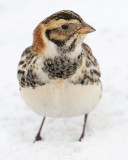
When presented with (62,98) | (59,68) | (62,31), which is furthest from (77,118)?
(62,31)

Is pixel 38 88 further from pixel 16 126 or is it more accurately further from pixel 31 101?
pixel 16 126

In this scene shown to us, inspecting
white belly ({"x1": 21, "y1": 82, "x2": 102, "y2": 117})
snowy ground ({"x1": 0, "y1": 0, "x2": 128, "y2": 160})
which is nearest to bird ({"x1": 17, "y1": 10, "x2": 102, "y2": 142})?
white belly ({"x1": 21, "y1": 82, "x2": 102, "y2": 117})

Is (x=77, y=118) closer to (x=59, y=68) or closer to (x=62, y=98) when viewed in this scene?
(x=62, y=98)

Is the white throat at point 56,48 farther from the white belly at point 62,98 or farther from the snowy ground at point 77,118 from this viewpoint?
the snowy ground at point 77,118

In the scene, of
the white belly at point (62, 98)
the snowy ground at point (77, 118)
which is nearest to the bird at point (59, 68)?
the white belly at point (62, 98)

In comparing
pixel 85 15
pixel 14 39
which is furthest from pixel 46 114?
pixel 85 15

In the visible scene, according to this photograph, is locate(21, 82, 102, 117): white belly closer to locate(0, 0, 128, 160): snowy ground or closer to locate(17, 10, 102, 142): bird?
locate(17, 10, 102, 142): bird
